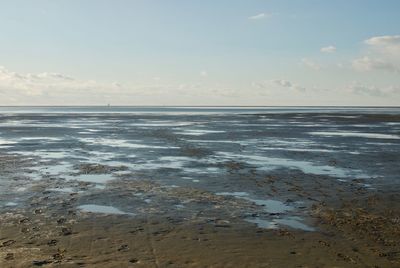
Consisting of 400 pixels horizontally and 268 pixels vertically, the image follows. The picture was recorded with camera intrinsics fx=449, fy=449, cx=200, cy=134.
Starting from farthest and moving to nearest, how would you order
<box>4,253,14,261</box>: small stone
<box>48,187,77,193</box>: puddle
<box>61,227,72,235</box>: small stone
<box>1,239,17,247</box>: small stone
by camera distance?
1. <box>48,187,77,193</box>: puddle
2. <box>61,227,72,235</box>: small stone
3. <box>1,239,17,247</box>: small stone
4. <box>4,253,14,261</box>: small stone

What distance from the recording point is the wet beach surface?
991cm

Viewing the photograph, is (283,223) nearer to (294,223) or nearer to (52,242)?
(294,223)

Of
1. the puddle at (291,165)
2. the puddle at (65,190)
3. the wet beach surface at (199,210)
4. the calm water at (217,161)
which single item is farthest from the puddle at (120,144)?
the puddle at (65,190)

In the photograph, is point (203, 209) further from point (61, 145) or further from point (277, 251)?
point (61, 145)

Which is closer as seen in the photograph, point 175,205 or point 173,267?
point 173,267

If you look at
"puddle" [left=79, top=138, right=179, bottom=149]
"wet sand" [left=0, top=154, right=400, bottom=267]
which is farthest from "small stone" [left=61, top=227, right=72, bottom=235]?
"puddle" [left=79, top=138, right=179, bottom=149]

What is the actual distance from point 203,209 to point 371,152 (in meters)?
19.9

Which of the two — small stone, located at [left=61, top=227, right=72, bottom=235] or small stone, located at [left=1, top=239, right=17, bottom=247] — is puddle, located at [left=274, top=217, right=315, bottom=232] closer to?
small stone, located at [left=61, top=227, right=72, bottom=235]

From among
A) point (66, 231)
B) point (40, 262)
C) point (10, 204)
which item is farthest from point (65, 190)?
point (40, 262)

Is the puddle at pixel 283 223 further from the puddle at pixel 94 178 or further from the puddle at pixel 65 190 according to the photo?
the puddle at pixel 94 178

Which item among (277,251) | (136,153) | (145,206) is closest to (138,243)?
(277,251)

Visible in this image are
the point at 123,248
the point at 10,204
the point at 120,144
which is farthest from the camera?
the point at 120,144

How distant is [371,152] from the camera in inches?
1209

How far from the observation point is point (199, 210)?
14.4 meters
